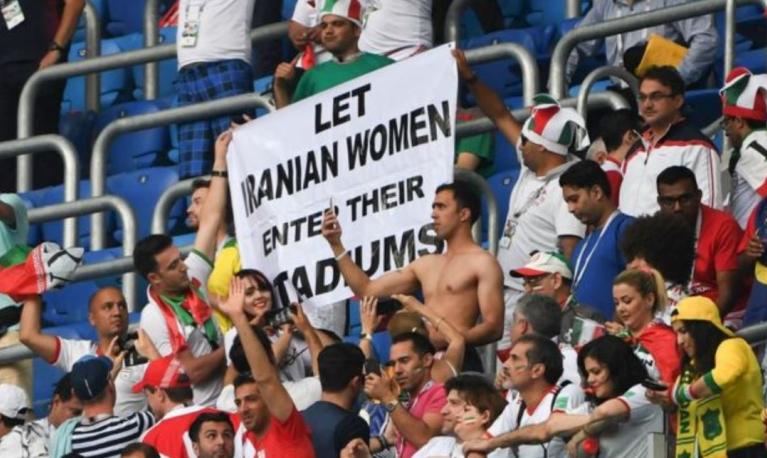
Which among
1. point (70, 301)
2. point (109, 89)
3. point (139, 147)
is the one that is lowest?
point (70, 301)

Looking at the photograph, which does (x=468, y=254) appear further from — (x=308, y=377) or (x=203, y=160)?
(x=203, y=160)

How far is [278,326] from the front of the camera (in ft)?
43.7

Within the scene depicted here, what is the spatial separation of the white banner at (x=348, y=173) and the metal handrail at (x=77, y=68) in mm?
2158

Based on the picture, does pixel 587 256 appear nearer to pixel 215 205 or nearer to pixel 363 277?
pixel 363 277

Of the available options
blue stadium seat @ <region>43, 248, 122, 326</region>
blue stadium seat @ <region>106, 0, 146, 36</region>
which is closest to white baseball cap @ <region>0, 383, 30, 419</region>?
blue stadium seat @ <region>43, 248, 122, 326</region>

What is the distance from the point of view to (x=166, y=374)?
1338 centimetres

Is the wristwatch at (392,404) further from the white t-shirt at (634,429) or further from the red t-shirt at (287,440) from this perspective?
the white t-shirt at (634,429)

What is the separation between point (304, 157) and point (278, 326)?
107 cm

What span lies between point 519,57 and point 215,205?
1.48 metres

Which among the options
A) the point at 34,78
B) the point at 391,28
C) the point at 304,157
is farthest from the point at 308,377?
A: the point at 34,78

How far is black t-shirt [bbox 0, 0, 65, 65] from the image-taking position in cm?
1720

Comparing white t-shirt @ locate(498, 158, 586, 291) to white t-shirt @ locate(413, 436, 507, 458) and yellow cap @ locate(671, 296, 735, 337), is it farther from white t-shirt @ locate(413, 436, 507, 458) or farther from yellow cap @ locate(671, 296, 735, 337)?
yellow cap @ locate(671, 296, 735, 337)

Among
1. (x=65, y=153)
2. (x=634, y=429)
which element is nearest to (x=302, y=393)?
(x=634, y=429)

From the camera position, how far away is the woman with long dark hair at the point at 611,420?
11555 millimetres
